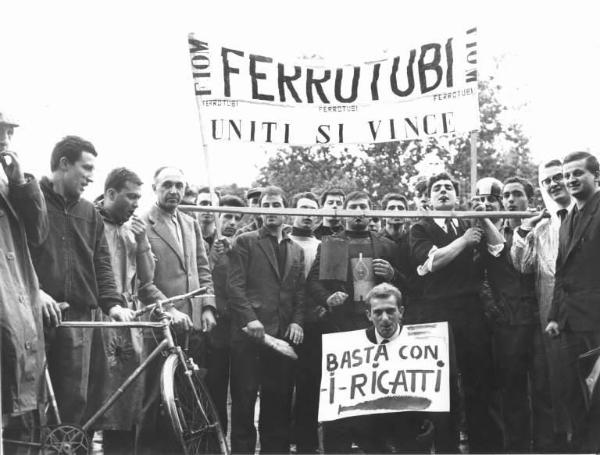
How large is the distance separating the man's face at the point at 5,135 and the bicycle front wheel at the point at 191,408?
6.24 ft

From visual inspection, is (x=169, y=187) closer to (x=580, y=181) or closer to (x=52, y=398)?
(x=52, y=398)

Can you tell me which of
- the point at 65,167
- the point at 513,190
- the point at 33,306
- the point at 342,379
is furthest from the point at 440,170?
the point at 33,306

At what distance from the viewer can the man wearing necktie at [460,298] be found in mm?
6785

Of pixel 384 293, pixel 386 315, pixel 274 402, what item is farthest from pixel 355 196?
pixel 274 402

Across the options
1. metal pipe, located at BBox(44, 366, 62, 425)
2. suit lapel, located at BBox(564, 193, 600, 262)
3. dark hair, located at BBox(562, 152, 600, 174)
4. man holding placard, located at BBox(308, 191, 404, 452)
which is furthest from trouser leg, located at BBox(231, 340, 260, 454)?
dark hair, located at BBox(562, 152, 600, 174)

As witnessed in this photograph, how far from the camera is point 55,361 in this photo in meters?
5.64

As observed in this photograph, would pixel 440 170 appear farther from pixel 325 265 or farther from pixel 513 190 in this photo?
pixel 325 265

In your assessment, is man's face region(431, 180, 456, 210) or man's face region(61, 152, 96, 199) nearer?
man's face region(61, 152, 96, 199)

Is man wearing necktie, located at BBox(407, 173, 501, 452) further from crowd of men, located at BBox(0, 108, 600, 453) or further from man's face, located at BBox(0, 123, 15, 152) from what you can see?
man's face, located at BBox(0, 123, 15, 152)

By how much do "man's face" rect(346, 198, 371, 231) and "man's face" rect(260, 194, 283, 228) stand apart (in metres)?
0.56

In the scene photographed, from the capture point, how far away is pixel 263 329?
6.89m

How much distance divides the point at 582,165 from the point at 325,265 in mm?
2021

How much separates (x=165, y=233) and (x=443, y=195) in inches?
85.7

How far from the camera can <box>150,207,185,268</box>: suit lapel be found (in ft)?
22.9
